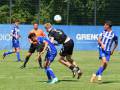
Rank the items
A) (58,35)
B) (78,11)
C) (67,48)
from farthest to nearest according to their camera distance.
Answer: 1. (78,11)
2. (67,48)
3. (58,35)

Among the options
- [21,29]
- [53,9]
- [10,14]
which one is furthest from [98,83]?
[53,9]

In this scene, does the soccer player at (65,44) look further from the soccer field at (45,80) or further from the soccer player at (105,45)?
the soccer player at (105,45)

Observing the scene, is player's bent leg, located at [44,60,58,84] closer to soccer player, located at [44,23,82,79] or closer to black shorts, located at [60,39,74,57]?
soccer player, located at [44,23,82,79]

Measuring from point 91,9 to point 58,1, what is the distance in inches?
130

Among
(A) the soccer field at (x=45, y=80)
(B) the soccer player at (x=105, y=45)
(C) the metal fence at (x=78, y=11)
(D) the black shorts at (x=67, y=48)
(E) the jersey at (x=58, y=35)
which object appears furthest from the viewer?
(C) the metal fence at (x=78, y=11)

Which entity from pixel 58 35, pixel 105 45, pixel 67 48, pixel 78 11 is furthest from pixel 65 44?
pixel 78 11

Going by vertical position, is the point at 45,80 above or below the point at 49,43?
below

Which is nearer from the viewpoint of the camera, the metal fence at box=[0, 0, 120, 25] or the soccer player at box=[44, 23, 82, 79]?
the soccer player at box=[44, 23, 82, 79]

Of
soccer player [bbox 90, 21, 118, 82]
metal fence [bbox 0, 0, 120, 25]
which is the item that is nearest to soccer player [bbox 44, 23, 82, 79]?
soccer player [bbox 90, 21, 118, 82]

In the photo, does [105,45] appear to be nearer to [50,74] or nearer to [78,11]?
[50,74]

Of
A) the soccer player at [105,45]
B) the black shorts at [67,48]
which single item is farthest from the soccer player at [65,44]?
the soccer player at [105,45]

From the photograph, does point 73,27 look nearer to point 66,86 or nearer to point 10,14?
point 10,14

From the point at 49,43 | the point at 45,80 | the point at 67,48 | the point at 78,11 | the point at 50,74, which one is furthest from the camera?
the point at 78,11

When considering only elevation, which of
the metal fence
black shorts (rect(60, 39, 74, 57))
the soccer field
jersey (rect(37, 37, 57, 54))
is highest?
jersey (rect(37, 37, 57, 54))
